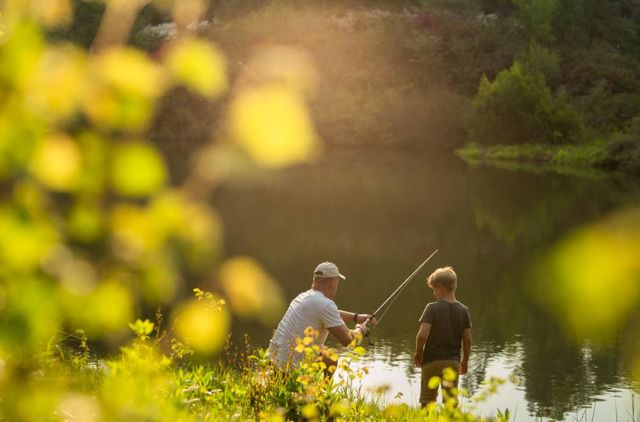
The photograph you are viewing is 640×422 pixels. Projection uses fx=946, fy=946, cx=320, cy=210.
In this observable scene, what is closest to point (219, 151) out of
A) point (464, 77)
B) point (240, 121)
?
point (240, 121)

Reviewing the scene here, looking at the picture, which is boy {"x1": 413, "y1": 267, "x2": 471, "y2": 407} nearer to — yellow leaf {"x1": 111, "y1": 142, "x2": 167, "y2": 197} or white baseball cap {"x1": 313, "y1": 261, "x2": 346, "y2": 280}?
white baseball cap {"x1": 313, "y1": 261, "x2": 346, "y2": 280}

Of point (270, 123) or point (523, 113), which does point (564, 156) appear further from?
point (270, 123)

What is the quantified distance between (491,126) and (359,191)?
2104 cm

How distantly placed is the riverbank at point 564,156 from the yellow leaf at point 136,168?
40.4m

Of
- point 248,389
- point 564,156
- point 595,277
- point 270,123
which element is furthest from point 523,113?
point 270,123

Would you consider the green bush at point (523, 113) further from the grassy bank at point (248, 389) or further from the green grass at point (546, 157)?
the grassy bank at point (248, 389)

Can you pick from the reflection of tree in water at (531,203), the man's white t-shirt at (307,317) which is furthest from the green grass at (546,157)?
the man's white t-shirt at (307,317)

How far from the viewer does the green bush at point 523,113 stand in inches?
1927

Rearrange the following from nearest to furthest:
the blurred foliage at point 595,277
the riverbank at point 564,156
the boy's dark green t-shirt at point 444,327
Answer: the boy's dark green t-shirt at point 444,327
the blurred foliage at point 595,277
the riverbank at point 564,156

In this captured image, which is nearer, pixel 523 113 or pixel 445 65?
pixel 523 113

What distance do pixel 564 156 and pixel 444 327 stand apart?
1625 inches

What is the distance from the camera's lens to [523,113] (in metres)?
49.4

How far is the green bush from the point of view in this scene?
48938mm

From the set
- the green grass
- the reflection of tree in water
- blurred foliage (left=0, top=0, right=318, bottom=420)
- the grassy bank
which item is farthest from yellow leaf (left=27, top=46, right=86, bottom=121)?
the green grass
